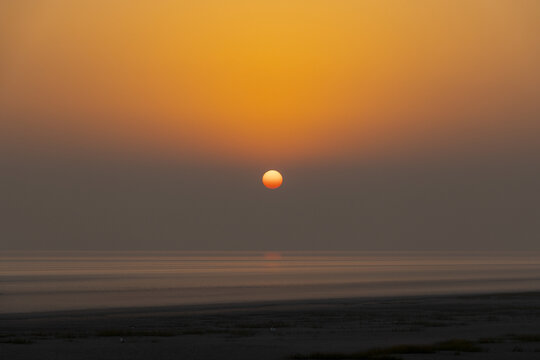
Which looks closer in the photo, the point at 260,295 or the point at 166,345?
the point at 166,345

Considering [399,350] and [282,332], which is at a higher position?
[282,332]

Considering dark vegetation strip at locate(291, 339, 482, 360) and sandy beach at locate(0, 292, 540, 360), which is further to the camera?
sandy beach at locate(0, 292, 540, 360)

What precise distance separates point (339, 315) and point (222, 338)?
17.6 m

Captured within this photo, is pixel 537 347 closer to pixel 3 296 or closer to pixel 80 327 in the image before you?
pixel 80 327

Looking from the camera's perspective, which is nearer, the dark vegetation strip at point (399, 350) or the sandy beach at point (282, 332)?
the dark vegetation strip at point (399, 350)

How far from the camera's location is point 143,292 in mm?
88375

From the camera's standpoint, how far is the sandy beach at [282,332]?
90.8ft

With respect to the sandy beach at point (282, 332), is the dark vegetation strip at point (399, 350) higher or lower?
lower

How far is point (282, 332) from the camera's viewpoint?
37000 mm

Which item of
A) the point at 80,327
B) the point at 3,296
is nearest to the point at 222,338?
the point at 80,327

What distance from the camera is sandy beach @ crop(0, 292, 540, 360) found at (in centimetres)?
2767

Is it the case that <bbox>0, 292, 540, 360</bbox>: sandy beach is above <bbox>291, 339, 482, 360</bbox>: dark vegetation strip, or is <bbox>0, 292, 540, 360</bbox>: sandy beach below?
above

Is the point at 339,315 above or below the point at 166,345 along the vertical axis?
above

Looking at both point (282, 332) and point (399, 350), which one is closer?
point (399, 350)
